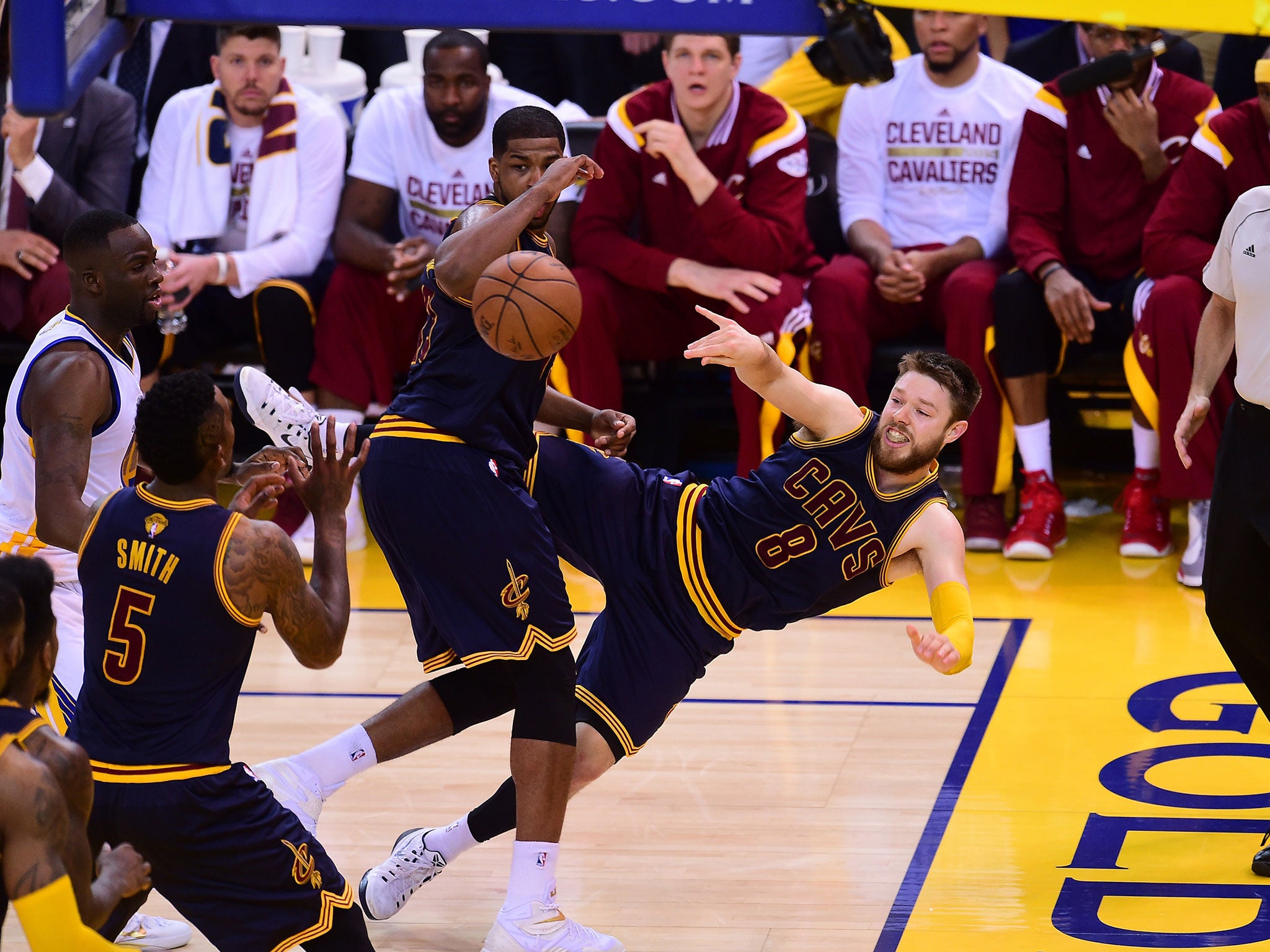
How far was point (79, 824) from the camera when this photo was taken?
3.09m

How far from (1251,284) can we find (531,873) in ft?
8.09

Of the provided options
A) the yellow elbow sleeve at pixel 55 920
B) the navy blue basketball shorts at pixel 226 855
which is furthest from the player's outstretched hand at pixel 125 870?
the navy blue basketball shorts at pixel 226 855

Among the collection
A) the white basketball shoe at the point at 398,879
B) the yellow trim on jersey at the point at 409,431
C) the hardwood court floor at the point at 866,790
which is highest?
the yellow trim on jersey at the point at 409,431

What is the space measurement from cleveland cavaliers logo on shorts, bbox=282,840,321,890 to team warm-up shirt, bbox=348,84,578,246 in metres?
4.82

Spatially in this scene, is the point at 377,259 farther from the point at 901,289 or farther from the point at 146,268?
the point at 146,268

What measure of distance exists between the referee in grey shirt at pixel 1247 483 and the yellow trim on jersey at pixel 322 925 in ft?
8.11

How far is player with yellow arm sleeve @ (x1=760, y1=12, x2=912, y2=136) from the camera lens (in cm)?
859

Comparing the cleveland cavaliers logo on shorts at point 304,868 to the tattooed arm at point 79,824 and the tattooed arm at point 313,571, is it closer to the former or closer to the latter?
the tattooed arm at point 313,571

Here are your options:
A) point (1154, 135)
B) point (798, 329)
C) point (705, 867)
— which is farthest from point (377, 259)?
point (705, 867)

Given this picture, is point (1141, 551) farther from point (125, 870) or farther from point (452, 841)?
point (125, 870)

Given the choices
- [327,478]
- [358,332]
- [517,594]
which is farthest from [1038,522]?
[327,478]

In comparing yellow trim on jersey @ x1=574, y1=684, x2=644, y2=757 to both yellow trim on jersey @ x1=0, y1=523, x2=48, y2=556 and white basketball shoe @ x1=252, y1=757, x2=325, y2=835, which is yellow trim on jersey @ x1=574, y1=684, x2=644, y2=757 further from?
yellow trim on jersey @ x1=0, y1=523, x2=48, y2=556

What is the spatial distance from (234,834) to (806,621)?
3.89m

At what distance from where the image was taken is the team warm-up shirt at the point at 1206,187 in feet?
24.0
